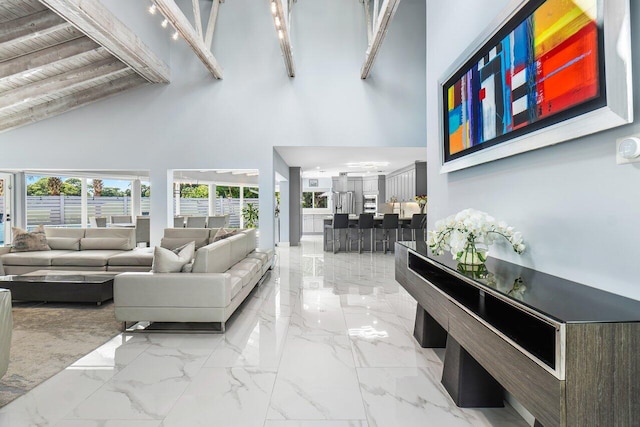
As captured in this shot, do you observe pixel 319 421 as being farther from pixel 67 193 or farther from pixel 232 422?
pixel 67 193

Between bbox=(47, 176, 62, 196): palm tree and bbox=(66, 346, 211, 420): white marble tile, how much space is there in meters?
9.15

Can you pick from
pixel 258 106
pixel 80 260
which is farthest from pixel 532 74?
pixel 80 260

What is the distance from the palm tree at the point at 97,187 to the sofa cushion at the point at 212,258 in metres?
8.78

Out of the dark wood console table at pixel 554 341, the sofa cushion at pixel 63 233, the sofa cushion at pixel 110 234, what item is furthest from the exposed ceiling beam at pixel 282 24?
the sofa cushion at pixel 63 233

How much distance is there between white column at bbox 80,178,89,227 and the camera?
10.1 meters

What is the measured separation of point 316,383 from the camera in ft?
7.69

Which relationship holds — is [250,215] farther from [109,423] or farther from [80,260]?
[109,423]

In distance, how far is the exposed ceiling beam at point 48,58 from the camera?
5113mm

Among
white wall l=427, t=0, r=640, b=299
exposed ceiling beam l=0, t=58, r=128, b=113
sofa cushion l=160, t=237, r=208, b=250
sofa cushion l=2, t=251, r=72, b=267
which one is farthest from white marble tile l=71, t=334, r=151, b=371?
exposed ceiling beam l=0, t=58, r=128, b=113

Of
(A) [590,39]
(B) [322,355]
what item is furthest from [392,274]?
(A) [590,39]

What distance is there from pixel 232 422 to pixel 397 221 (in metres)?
7.24

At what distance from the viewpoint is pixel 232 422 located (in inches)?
75.3

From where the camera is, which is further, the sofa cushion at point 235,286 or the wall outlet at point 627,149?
the sofa cushion at point 235,286

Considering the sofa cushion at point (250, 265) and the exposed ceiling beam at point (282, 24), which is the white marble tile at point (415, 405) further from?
the exposed ceiling beam at point (282, 24)
